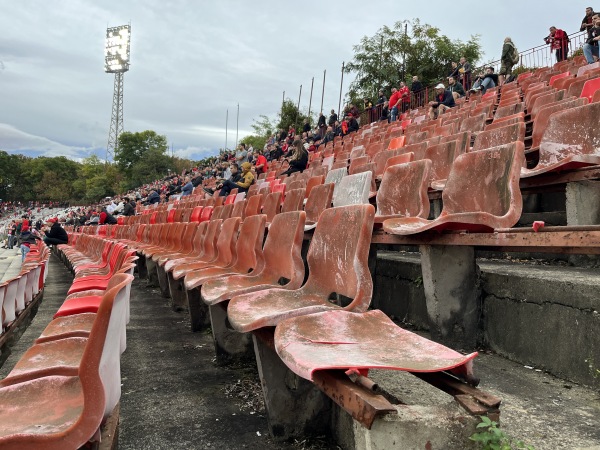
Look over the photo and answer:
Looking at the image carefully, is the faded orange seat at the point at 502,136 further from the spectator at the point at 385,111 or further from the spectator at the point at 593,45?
the spectator at the point at 385,111

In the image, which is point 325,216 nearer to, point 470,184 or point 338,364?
point 470,184

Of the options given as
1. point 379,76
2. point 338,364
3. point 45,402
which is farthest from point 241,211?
point 379,76

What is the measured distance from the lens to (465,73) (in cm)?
1436

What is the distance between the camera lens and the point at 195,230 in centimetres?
497

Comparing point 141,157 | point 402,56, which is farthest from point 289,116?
point 141,157

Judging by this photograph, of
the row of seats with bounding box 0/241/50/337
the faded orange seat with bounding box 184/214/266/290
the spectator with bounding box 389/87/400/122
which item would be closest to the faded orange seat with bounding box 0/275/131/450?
the faded orange seat with bounding box 184/214/266/290

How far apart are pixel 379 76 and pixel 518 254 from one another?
30.8 m

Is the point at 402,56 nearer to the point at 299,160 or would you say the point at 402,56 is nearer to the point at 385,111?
the point at 385,111

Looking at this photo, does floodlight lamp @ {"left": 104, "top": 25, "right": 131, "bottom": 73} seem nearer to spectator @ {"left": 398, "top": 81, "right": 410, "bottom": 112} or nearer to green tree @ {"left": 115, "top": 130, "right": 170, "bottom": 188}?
green tree @ {"left": 115, "top": 130, "right": 170, "bottom": 188}

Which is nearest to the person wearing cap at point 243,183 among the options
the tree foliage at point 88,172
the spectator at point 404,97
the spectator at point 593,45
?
the spectator at point 593,45

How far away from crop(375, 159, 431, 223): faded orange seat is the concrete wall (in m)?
0.60

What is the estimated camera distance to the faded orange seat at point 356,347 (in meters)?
1.18

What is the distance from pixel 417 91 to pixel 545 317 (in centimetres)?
1499

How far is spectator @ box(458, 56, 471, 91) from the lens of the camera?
45.7 ft
